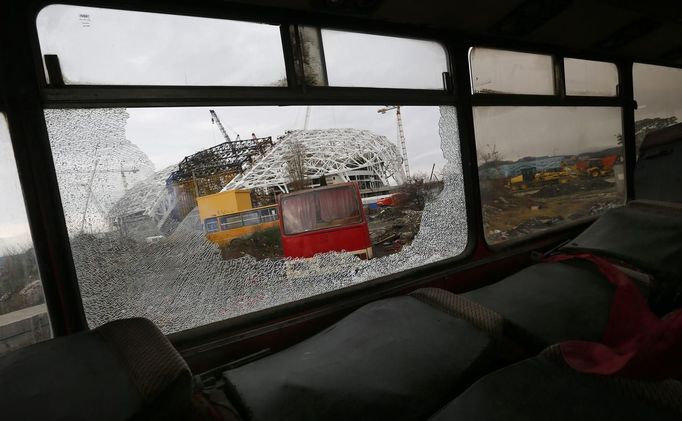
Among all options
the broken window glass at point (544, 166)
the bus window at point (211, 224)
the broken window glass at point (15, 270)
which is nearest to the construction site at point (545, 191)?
the broken window glass at point (544, 166)

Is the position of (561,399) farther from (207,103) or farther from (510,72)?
(510,72)

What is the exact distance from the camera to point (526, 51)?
7.48ft

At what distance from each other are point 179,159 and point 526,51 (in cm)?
239

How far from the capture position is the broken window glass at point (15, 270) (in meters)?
1.08

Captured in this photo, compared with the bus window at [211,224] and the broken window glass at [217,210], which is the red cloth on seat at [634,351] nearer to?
the broken window glass at [217,210]

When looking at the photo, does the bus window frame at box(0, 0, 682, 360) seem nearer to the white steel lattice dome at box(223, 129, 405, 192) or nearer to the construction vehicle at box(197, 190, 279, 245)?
the white steel lattice dome at box(223, 129, 405, 192)

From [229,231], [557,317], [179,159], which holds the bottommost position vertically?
[557,317]

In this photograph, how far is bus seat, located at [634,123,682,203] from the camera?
243 cm

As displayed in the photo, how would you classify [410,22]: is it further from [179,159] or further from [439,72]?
[179,159]

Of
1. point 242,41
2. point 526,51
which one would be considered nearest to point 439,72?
point 526,51

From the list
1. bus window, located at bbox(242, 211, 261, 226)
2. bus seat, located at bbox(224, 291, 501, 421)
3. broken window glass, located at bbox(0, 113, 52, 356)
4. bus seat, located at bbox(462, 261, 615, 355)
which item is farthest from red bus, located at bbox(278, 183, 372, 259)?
broken window glass, located at bbox(0, 113, 52, 356)

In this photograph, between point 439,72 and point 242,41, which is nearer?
point 242,41

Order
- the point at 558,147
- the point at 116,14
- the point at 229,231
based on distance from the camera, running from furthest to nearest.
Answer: the point at 558,147, the point at 229,231, the point at 116,14

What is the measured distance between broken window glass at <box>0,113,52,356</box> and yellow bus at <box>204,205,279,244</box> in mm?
584
